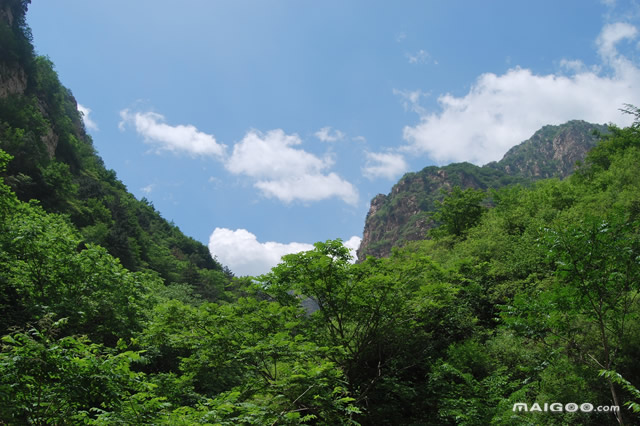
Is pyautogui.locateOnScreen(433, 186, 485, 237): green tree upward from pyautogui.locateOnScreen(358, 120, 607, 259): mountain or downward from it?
downward

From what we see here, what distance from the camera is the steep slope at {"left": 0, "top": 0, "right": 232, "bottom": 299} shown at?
3619 centimetres

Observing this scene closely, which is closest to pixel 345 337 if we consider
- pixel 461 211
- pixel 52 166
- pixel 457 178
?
pixel 461 211

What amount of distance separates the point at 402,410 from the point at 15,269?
46.9ft

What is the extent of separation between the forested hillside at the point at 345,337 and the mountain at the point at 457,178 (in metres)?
99.4

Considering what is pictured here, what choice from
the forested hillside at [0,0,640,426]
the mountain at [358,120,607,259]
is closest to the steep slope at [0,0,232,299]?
the forested hillside at [0,0,640,426]

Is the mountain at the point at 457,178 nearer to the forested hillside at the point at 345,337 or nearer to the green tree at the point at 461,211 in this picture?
the green tree at the point at 461,211

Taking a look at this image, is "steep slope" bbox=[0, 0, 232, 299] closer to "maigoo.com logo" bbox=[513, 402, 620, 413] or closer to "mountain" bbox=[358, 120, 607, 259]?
"maigoo.com logo" bbox=[513, 402, 620, 413]

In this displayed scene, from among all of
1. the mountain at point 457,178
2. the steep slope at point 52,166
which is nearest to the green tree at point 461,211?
the steep slope at point 52,166

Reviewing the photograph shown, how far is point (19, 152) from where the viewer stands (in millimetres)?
35594

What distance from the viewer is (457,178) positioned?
124688 mm

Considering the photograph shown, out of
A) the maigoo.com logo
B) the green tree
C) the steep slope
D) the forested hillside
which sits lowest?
the maigoo.com logo

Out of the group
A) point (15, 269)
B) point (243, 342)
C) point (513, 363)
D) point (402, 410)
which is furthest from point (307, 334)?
point (15, 269)

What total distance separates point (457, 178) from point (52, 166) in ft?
374

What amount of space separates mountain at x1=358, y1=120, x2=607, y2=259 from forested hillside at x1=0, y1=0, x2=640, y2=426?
9942cm
